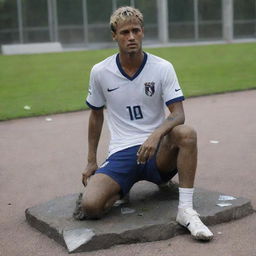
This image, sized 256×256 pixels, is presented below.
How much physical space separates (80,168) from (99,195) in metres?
2.31

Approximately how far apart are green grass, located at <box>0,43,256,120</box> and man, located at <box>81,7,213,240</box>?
19.9 ft

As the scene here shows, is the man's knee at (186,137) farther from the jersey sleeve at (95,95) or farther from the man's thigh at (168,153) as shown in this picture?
the jersey sleeve at (95,95)

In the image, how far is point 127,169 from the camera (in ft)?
15.6

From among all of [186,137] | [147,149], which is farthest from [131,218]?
[186,137]

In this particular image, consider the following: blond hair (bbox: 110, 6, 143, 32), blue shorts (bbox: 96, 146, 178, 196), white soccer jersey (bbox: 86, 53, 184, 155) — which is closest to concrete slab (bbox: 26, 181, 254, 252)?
blue shorts (bbox: 96, 146, 178, 196)

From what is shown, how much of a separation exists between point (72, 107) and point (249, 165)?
5506 mm

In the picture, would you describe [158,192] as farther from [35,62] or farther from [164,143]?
[35,62]

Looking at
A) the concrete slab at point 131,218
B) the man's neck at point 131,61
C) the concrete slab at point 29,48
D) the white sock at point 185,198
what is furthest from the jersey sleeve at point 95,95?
the concrete slab at point 29,48

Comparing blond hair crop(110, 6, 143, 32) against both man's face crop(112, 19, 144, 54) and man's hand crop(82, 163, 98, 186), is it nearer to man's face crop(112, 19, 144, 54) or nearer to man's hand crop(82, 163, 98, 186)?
man's face crop(112, 19, 144, 54)

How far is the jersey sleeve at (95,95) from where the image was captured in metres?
5.00

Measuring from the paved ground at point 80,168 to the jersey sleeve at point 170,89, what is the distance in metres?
1.05

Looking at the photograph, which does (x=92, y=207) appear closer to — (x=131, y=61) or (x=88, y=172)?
(x=88, y=172)

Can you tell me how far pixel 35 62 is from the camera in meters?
20.3

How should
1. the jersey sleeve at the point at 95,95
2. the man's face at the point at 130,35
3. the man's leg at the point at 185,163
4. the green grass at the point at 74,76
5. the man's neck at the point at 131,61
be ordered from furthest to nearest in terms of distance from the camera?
1. the green grass at the point at 74,76
2. the jersey sleeve at the point at 95,95
3. the man's neck at the point at 131,61
4. the man's face at the point at 130,35
5. the man's leg at the point at 185,163
